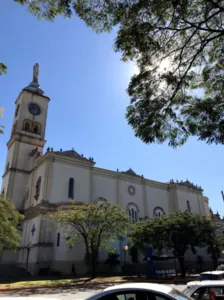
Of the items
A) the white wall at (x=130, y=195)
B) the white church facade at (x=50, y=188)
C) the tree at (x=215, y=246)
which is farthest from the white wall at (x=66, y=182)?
the tree at (x=215, y=246)

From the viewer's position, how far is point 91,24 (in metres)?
8.40

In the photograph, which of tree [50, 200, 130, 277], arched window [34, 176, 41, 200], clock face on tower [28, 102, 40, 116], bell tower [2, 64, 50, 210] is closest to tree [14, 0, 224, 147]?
tree [50, 200, 130, 277]

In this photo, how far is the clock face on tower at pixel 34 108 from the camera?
44.9 m

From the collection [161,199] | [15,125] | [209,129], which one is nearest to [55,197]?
[15,125]

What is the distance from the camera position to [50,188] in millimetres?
34750

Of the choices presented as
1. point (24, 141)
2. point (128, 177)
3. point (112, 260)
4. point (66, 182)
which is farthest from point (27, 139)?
point (112, 260)

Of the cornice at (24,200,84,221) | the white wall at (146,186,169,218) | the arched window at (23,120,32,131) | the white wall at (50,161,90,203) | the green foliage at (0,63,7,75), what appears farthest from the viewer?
the white wall at (146,186,169,218)

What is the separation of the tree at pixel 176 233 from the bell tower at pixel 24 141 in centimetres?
1943

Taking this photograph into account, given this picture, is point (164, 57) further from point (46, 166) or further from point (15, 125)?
point (15, 125)

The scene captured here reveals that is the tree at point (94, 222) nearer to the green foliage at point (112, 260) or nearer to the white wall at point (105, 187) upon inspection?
the green foliage at point (112, 260)

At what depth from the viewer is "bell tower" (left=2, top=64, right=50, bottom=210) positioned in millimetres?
39219

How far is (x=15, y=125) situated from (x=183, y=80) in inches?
1538

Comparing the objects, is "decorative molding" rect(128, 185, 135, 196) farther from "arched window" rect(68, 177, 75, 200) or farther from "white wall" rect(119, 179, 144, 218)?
"arched window" rect(68, 177, 75, 200)

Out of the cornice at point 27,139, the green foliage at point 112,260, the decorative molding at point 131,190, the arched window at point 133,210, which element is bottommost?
the green foliage at point 112,260
